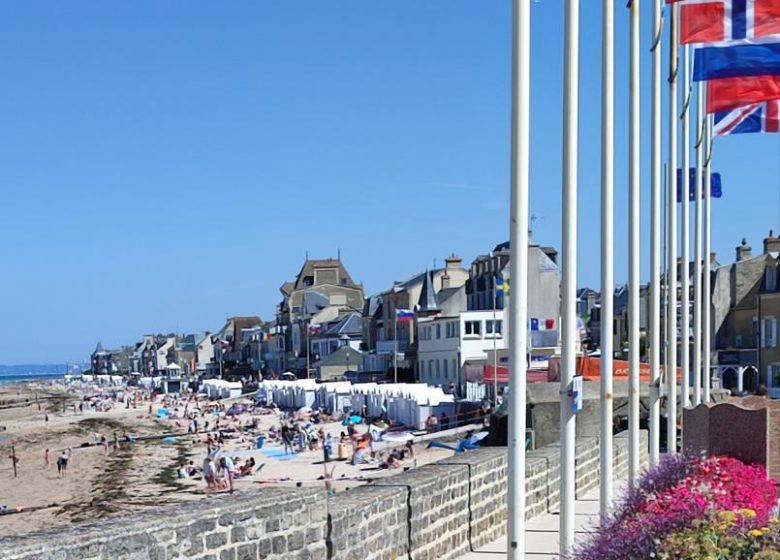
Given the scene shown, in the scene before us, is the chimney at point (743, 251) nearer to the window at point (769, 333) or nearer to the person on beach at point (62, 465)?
the window at point (769, 333)

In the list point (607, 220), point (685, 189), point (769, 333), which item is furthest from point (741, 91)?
point (769, 333)

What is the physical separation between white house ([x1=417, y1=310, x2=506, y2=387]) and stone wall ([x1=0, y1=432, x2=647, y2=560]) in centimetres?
4336

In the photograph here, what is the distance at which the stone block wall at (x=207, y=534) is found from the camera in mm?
5777

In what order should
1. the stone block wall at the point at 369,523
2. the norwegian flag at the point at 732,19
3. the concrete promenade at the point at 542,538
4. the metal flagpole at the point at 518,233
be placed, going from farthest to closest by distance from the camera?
the norwegian flag at the point at 732,19
the concrete promenade at the point at 542,538
the stone block wall at the point at 369,523
the metal flagpole at the point at 518,233

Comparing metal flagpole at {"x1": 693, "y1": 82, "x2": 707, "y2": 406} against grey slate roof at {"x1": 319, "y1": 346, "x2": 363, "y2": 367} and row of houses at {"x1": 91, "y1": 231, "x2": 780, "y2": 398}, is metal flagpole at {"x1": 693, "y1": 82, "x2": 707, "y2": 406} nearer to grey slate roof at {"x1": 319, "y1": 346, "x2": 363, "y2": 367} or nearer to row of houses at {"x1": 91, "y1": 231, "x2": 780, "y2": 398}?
row of houses at {"x1": 91, "y1": 231, "x2": 780, "y2": 398}

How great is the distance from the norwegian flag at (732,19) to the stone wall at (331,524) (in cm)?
560

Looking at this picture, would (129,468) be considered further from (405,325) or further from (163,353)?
(163,353)

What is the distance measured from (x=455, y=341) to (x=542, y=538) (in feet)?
156

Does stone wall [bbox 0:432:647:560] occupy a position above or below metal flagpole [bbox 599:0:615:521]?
below

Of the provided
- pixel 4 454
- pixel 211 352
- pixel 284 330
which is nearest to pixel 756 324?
pixel 4 454

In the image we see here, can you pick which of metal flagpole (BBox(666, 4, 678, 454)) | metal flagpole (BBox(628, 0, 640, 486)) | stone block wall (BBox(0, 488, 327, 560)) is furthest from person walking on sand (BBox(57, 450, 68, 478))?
stone block wall (BBox(0, 488, 327, 560))

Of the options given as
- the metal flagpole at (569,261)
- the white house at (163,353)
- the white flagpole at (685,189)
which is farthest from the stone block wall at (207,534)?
the white house at (163,353)

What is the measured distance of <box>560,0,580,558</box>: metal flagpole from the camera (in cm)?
920

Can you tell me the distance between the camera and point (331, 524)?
843 cm
